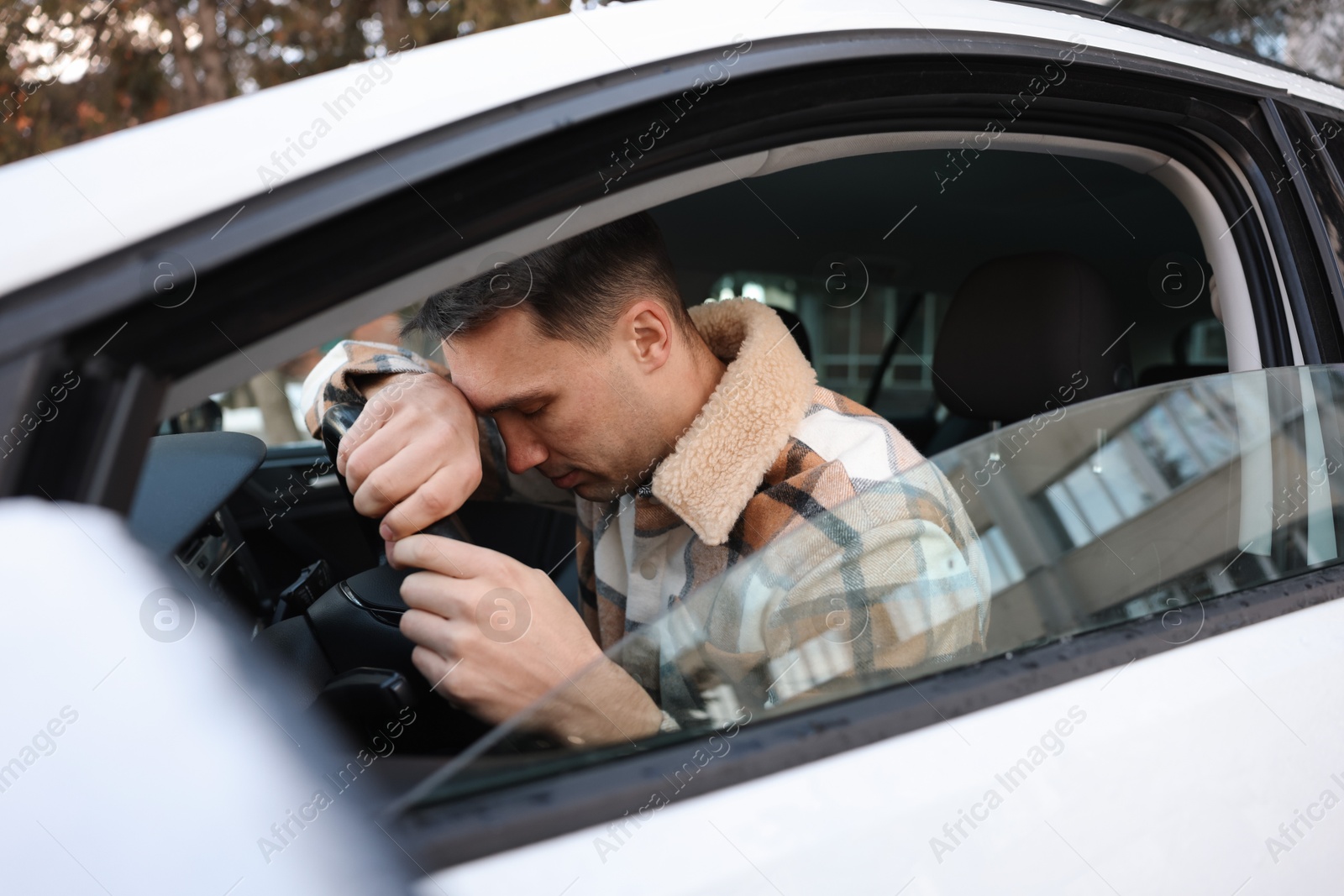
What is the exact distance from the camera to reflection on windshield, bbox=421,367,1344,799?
0.82 meters

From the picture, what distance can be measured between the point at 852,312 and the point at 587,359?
3.49 m

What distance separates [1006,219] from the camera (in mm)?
2766

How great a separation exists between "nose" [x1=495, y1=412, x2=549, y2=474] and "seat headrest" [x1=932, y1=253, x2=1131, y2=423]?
110 centimetres

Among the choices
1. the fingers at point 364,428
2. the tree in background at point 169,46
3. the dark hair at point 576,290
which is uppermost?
the tree in background at point 169,46

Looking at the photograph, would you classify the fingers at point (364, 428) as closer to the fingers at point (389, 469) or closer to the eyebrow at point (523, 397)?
the fingers at point (389, 469)

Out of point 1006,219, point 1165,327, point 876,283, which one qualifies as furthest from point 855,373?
point 1006,219

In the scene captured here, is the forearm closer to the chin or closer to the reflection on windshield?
the reflection on windshield

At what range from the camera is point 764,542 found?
1.25 meters

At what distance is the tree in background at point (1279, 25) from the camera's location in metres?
8.52

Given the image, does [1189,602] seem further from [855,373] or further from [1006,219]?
[855,373]

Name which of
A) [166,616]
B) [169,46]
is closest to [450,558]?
[166,616]

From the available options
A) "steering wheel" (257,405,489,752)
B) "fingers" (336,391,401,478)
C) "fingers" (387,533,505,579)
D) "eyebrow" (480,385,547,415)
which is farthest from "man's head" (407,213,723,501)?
"fingers" (387,533,505,579)

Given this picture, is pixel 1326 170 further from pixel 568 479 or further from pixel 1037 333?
pixel 568 479

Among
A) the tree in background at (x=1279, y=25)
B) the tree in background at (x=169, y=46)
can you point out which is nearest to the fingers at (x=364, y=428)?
the tree in background at (x=169, y=46)
